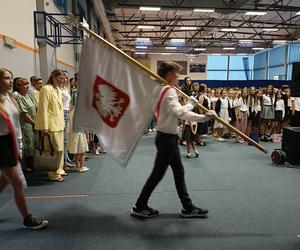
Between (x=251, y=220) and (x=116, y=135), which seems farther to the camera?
(x=251, y=220)

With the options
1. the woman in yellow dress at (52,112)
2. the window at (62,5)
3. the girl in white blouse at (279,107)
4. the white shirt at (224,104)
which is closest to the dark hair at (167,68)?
the woman in yellow dress at (52,112)

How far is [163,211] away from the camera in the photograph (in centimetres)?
314

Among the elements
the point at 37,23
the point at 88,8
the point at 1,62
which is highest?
the point at 88,8

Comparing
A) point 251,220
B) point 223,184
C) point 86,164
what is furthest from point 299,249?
point 86,164

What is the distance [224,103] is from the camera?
8.05 m

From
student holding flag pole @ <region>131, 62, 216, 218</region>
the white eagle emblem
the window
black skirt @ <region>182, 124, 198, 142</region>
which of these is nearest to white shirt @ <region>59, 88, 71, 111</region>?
the white eagle emblem

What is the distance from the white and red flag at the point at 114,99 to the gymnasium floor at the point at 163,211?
722mm

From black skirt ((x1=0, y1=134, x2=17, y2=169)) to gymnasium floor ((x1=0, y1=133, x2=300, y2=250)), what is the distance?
2.28 feet

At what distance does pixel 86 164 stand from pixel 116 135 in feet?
8.96

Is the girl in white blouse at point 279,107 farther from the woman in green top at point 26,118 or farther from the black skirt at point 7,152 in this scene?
the black skirt at point 7,152

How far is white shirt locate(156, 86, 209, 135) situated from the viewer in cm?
258

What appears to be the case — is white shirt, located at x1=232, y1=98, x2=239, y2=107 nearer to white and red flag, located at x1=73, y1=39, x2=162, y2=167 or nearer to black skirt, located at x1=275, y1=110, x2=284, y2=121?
black skirt, located at x1=275, y1=110, x2=284, y2=121

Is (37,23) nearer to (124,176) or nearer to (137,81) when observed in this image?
(124,176)

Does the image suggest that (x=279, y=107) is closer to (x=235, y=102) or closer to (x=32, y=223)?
(x=235, y=102)
